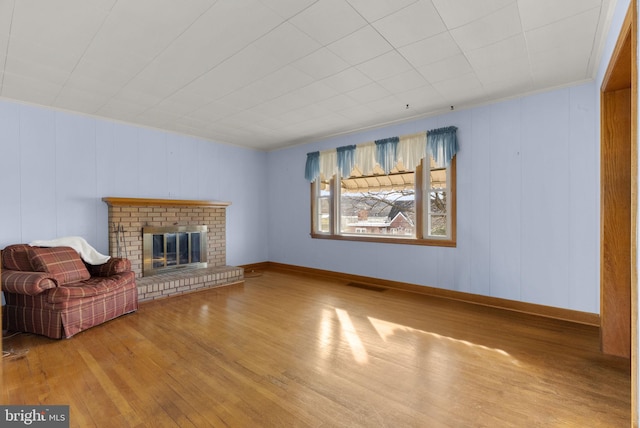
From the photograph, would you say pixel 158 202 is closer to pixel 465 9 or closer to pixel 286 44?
pixel 286 44

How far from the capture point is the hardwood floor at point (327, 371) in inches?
74.2

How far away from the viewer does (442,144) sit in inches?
169

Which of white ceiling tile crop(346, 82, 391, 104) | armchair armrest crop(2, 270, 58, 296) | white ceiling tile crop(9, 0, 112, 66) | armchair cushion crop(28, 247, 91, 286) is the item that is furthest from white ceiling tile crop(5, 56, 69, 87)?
white ceiling tile crop(346, 82, 391, 104)

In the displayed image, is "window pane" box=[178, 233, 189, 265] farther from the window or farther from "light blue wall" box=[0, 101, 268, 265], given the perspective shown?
the window

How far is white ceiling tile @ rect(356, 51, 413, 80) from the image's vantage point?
281 cm

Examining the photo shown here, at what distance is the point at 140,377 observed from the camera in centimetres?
229

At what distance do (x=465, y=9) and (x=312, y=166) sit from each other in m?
3.96

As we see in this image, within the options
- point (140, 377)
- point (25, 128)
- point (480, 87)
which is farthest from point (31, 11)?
point (480, 87)

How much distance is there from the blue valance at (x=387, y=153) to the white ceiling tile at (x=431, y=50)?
6.28 feet

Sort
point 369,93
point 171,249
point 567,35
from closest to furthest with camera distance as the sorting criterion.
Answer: point 567,35, point 369,93, point 171,249

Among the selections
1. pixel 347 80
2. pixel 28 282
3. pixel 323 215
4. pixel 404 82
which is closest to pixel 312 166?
pixel 323 215

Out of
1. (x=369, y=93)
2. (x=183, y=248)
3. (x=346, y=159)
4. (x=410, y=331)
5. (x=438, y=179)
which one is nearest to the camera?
(x=410, y=331)

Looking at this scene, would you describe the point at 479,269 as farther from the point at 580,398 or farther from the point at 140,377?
the point at 140,377

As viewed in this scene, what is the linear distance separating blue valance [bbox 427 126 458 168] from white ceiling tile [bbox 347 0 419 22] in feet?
7.96
